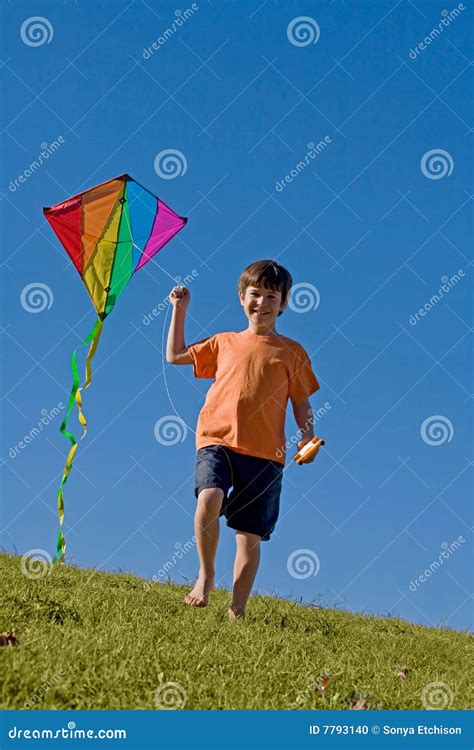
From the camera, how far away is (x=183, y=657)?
11.4 ft

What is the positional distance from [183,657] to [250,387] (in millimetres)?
2362

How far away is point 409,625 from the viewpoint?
7.52m

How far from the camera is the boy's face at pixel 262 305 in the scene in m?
5.68

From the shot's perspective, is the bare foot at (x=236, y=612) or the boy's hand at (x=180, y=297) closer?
the bare foot at (x=236, y=612)

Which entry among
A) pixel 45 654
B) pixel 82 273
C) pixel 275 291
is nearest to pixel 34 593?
pixel 45 654

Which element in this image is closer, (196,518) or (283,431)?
(196,518)

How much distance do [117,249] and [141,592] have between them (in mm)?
2871

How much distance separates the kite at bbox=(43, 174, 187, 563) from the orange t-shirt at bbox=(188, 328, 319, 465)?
125cm

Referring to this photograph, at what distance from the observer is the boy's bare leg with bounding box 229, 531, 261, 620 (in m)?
5.38

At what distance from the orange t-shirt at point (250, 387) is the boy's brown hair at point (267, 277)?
12.8 inches

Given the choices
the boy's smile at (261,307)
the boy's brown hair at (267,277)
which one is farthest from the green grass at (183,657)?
the boy's brown hair at (267,277)

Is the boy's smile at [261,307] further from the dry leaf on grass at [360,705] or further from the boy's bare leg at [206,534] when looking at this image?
the dry leaf on grass at [360,705]

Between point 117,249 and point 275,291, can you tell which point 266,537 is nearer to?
point 275,291

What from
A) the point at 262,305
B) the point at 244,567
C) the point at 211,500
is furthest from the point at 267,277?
the point at 244,567
